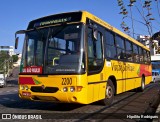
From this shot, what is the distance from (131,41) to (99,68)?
20.7 feet

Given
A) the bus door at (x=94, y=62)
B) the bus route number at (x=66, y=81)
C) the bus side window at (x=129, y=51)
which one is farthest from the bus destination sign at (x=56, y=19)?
the bus side window at (x=129, y=51)

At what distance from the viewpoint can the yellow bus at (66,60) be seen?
9.29m

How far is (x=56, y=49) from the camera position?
9844 millimetres

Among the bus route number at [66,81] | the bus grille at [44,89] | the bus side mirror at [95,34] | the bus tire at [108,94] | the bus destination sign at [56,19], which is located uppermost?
the bus destination sign at [56,19]

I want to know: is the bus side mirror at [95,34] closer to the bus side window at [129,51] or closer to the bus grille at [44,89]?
the bus grille at [44,89]

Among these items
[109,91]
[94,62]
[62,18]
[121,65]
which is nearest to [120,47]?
[121,65]

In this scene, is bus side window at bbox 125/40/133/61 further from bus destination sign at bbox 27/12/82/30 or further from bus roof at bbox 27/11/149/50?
bus destination sign at bbox 27/12/82/30

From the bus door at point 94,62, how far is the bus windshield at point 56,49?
476mm

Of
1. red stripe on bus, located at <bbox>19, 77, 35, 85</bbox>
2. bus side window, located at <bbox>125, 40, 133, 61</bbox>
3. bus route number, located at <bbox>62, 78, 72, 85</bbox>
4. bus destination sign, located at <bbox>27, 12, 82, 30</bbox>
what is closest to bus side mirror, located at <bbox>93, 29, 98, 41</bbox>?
bus destination sign, located at <bbox>27, 12, 82, 30</bbox>

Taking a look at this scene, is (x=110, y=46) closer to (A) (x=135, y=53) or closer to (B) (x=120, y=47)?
(B) (x=120, y=47)

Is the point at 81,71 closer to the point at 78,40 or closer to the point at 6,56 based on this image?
the point at 78,40

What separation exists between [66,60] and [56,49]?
678mm

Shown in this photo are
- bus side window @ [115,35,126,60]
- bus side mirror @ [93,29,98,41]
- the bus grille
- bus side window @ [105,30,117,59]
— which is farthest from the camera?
bus side window @ [115,35,126,60]

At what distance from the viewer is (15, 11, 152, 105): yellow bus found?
9.29 m
